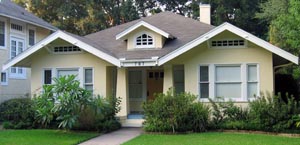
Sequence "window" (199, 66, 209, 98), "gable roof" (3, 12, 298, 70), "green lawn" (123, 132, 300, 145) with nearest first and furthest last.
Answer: "green lawn" (123, 132, 300, 145) → "gable roof" (3, 12, 298, 70) → "window" (199, 66, 209, 98)

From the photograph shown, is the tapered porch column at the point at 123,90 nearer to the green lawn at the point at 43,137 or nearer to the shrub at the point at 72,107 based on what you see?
the shrub at the point at 72,107

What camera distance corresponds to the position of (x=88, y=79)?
19156mm

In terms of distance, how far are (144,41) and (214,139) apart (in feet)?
23.7

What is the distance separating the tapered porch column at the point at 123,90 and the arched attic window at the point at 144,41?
58.1 inches

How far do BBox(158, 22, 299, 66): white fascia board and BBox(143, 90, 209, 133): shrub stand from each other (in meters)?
1.88

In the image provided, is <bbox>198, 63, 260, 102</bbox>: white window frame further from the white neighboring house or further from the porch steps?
the white neighboring house

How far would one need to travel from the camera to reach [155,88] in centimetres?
2117

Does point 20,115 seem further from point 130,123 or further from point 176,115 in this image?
point 176,115

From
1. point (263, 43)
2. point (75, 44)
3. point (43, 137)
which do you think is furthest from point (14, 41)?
point (263, 43)

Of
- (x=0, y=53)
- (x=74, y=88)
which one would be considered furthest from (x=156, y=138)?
(x=0, y=53)

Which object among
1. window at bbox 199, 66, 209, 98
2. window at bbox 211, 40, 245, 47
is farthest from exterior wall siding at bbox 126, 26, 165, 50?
window at bbox 211, 40, 245, 47

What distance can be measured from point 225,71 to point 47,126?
7826 mm

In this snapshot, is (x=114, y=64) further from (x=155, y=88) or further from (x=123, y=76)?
(x=155, y=88)

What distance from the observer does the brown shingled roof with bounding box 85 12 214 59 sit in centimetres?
1897
